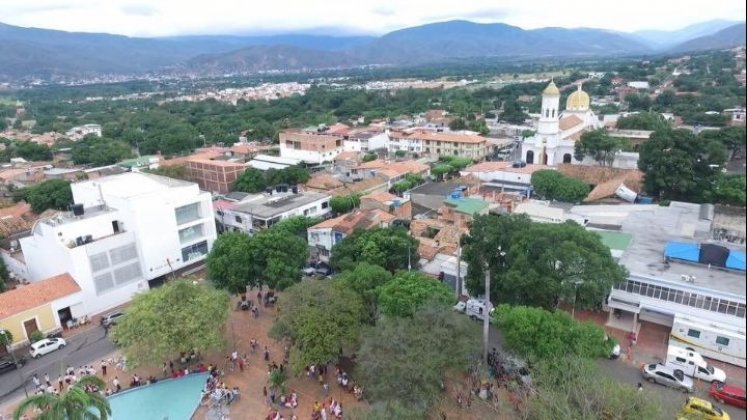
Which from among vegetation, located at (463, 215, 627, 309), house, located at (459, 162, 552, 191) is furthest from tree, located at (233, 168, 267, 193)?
vegetation, located at (463, 215, 627, 309)

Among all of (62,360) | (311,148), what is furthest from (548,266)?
(311,148)

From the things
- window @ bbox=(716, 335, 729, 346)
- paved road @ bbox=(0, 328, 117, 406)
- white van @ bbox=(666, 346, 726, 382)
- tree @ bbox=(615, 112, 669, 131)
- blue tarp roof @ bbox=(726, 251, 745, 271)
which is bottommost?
paved road @ bbox=(0, 328, 117, 406)

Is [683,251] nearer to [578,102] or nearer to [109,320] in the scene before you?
[109,320]

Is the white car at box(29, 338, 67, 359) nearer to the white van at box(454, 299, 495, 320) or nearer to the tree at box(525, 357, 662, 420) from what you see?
the white van at box(454, 299, 495, 320)

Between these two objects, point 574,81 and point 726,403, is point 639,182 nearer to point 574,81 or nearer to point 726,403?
point 726,403

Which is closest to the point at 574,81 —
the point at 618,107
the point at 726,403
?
the point at 618,107
